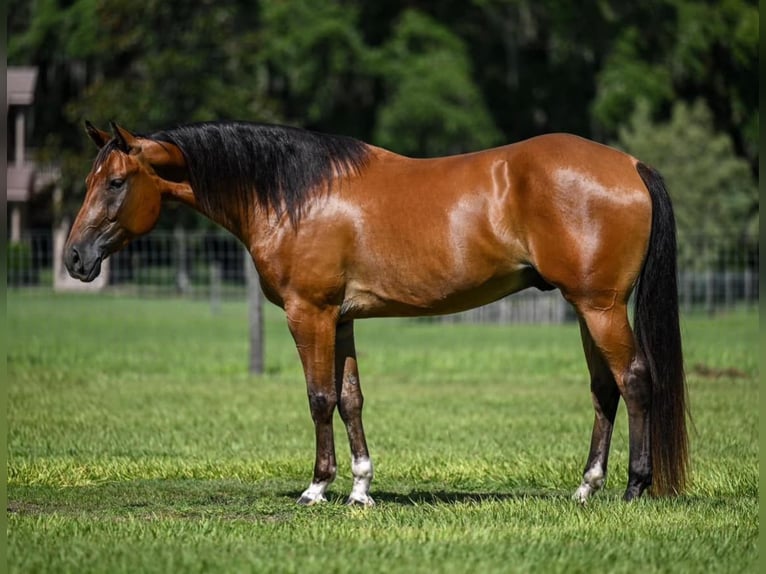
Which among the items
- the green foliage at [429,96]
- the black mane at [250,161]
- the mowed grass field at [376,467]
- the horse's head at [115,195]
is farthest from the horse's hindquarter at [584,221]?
the green foliage at [429,96]

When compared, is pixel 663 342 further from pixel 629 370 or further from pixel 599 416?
pixel 599 416

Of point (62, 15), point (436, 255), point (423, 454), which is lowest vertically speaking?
point (423, 454)

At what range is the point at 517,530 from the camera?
678 centimetres

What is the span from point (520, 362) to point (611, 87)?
20867 millimetres

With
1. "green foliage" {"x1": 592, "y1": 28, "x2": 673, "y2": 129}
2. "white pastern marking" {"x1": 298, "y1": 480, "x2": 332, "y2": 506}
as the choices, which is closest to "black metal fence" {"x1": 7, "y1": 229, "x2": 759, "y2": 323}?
"green foliage" {"x1": 592, "y1": 28, "x2": 673, "y2": 129}

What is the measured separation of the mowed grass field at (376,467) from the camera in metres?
6.21

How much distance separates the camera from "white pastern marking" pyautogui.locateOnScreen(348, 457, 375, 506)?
8055 mm

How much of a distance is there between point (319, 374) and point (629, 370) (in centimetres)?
186

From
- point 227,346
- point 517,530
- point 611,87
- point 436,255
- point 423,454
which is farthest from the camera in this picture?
point 611,87

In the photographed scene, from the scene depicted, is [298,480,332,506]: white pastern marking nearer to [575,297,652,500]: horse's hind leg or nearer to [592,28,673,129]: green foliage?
[575,297,652,500]: horse's hind leg

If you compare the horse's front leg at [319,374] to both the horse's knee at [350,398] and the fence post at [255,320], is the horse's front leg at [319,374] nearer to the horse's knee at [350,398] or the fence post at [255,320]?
Result: the horse's knee at [350,398]

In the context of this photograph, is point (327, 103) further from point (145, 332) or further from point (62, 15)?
point (145, 332)

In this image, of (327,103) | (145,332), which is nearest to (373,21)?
(327,103)

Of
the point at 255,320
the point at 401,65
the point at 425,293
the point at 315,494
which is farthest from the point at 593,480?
the point at 401,65
